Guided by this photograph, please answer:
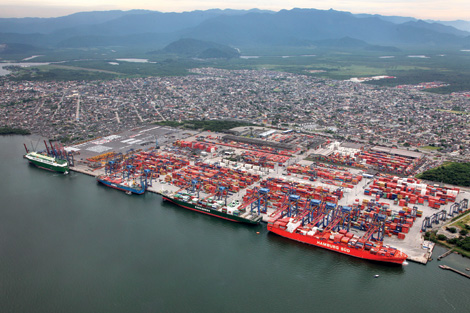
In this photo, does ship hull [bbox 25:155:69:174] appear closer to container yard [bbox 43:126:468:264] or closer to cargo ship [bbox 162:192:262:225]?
container yard [bbox 43:126:468:264]

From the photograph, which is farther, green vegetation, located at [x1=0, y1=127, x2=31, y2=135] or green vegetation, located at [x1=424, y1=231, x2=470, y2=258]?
green vegetation, located at [x1=0, y1=127, x2=31, y2=135]

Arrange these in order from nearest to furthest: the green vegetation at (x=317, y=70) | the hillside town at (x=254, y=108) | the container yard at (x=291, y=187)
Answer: the container yard at (x=291, y=187), the hillside town at (x=254, y=108), the green vegetation at (x=317, y=70)

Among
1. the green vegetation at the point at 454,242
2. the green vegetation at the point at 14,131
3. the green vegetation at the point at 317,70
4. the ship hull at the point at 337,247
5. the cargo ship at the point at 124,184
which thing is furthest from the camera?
the green vegetation at the point at 317,70

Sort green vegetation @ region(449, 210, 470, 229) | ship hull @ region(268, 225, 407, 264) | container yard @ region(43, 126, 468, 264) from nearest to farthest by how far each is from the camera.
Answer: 1. ship hull @ region(268, 225, 407, 264)
2. container yard @ region(43, 126, 468, 264)
3. green vegetation @ region(449, 210, 470, 229)

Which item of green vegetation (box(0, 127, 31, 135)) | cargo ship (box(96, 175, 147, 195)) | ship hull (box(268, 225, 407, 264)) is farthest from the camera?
green vegetation (box(0, 127, 31, 135))

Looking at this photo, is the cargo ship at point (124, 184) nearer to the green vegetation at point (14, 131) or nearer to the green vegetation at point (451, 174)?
the green vegetation at point (14, 131)

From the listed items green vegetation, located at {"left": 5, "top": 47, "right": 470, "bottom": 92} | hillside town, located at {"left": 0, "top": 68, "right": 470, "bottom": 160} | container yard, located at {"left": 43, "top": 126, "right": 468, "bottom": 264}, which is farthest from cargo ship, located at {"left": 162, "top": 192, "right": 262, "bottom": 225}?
green vegetation, located at {"left": 5, "top": 47, "right": 470, "bottom": 92}

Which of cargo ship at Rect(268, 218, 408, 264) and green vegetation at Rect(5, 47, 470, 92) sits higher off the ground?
green vegetation at Rect(5, 47, 470, 92)

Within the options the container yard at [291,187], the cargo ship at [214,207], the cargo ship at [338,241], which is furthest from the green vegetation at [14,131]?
the cargo ship at [338,241]
